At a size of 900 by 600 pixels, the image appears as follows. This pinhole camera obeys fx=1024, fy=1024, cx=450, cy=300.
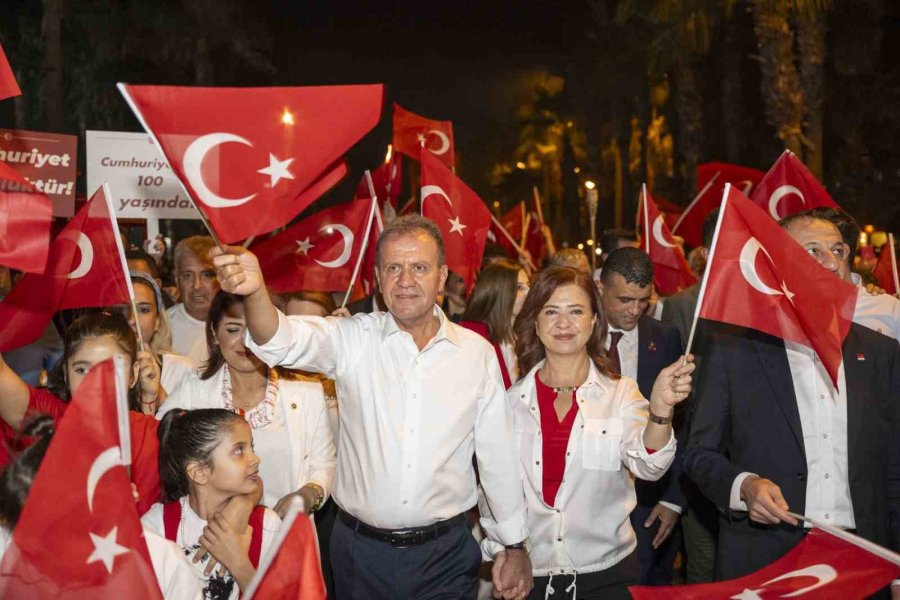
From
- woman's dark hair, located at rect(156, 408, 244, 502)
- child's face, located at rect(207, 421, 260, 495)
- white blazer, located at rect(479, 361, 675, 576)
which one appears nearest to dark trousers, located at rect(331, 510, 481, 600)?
white blazer, located at rect(479, 361, 675, 576)

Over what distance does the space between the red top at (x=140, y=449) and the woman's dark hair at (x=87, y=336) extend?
34cm

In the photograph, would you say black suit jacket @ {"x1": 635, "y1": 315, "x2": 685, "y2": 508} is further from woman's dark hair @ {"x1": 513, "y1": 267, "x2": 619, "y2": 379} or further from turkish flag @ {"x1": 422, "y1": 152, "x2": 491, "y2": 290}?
turkish flag @ {"x1": 422, "y1": 152, "x2": 491, "y2": 290}

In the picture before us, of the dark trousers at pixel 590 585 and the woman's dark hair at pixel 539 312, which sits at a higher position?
the woman's dark hair at pixel 539 312

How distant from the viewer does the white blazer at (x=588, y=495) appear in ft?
15.3

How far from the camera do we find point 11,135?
774cm

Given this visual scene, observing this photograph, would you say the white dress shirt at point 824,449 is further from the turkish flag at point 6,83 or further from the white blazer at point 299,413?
the turkish flag at point 6,83

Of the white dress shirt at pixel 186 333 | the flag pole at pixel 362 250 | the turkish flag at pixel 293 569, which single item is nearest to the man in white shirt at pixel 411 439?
the turkish flag at pixel 293 569

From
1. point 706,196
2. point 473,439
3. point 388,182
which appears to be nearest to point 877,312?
point 473,439

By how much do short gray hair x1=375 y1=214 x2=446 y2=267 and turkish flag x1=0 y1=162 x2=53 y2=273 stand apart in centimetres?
138

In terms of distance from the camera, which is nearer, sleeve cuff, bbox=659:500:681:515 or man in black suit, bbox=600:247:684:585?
sleeve cuff, bbox=659:500:681:515

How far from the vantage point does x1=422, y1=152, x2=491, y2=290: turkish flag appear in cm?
843

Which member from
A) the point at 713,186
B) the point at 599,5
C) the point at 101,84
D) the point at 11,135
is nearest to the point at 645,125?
the point at 599,5

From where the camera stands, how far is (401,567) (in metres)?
4.30

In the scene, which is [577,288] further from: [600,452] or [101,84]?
[101,84]
